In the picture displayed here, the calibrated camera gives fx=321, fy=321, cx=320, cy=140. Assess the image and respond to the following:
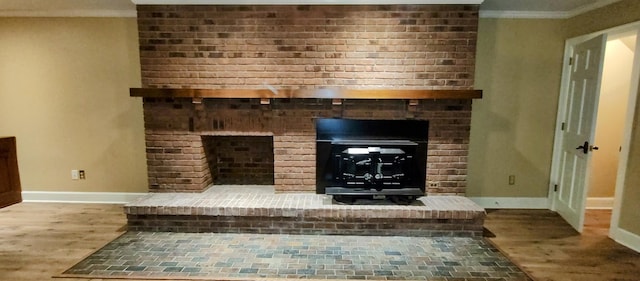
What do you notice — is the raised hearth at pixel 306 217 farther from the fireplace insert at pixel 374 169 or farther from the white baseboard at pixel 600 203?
the white baseboard at pixel 600 203

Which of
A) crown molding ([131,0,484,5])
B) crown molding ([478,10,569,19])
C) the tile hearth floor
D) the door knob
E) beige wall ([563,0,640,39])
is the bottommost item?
the tile hearth floor

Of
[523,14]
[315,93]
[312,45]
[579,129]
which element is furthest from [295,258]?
[523,14]

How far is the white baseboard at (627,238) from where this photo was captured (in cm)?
281

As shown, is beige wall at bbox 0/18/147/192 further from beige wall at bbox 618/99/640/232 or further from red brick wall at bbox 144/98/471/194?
beige wall at bbox 618/99/640/232

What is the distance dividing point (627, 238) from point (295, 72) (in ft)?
11.2

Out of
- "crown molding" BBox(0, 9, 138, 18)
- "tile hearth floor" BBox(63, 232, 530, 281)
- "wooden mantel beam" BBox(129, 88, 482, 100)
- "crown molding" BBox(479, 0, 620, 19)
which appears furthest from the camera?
"crown molding" BBox(0, 9, 138, 18)

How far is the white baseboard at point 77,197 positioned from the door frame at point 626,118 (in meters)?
5.04

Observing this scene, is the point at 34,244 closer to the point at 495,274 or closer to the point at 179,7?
the point at 179,7

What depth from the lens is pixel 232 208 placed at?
305 cm

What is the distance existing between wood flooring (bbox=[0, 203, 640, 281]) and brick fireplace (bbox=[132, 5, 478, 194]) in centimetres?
69

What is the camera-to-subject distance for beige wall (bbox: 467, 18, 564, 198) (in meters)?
3.62

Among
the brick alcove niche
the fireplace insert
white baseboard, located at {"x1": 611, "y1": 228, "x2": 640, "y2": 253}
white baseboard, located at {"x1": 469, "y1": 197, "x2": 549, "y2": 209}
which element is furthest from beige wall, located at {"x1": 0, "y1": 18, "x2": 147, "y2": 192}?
white baseboard, located at {"x1": 611, "y1": 228, "x2": 640, "y2": 253}

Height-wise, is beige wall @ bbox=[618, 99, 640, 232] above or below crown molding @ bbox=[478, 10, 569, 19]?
below

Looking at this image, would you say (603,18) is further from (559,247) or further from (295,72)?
(295,72)
